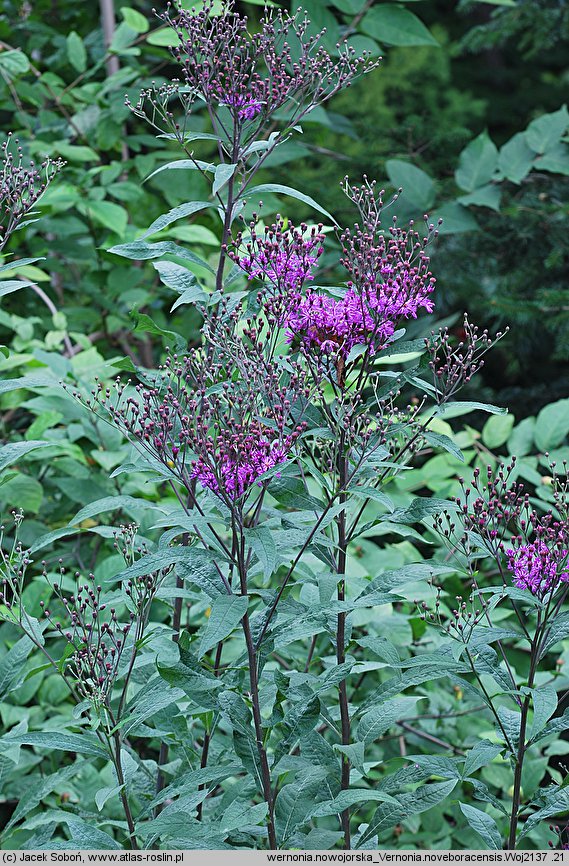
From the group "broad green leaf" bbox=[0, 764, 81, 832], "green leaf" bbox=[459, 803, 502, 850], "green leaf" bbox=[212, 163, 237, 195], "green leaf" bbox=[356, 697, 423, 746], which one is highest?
"green leaf" bbox=[212, 163, 237, 195]

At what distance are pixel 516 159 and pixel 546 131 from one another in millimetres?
120

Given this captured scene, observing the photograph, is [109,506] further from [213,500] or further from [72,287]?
[72,287]

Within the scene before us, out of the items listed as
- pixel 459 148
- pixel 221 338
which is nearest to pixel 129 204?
pixel 459 148

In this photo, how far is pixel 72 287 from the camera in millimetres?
3178

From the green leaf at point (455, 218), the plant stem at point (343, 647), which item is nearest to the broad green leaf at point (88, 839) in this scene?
the plant stem at point (343, 647)

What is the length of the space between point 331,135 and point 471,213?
217 centimetres

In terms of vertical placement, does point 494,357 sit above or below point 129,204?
below

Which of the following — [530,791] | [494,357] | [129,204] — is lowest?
[494,357]

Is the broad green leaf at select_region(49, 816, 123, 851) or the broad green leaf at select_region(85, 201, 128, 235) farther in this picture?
the broad green leaf at select_region(85, 201, 128, 235)

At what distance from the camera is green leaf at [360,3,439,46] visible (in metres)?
2.65

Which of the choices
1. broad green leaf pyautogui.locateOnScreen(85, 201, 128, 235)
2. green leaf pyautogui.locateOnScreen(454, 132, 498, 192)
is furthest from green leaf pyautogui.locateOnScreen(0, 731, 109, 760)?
green leaf pyautogui.locateOnScreen(454, 132, 498, 192)

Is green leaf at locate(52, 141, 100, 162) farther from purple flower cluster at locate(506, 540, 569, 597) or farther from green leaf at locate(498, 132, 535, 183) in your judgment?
purple flower cluster at locate(506, 540, 569, 597)

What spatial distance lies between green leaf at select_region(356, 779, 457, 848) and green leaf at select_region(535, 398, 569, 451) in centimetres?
113
